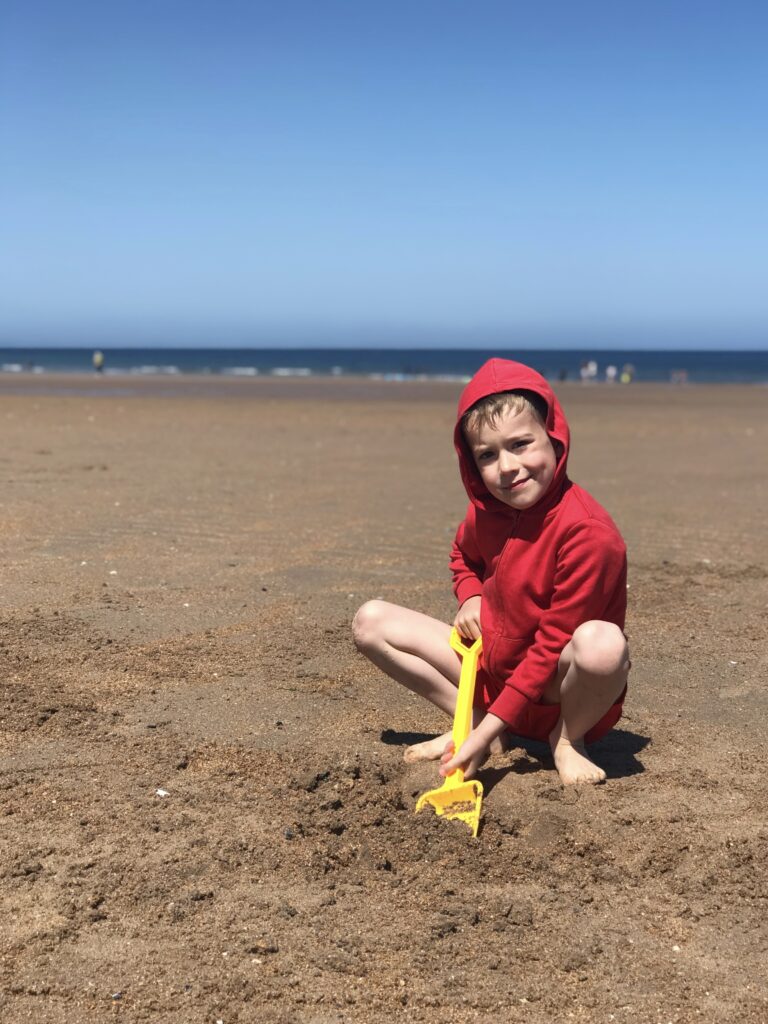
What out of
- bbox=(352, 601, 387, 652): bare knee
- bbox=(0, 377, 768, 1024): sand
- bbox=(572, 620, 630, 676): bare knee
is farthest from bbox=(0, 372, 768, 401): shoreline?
bbox=(572, 620, 630, 676): bare knee

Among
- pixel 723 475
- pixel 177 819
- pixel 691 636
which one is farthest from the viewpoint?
pixel 723 475

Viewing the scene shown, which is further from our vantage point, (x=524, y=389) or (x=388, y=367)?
(x=388, y=367)

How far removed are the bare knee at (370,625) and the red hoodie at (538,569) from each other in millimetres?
414

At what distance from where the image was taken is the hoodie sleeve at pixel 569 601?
3.02 m

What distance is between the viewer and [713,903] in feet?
8.61

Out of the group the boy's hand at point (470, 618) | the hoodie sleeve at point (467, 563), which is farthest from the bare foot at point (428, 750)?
the hoodie sleeve at point (467, 563)

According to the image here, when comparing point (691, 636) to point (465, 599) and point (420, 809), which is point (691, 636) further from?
point (420, 809)

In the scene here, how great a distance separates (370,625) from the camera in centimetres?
356

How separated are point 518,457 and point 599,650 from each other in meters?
0.60

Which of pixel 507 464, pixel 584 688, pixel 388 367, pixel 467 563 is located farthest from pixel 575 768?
pixel 388 367

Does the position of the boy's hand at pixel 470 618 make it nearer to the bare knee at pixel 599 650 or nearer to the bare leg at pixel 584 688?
the bare leg at pixel 584 688

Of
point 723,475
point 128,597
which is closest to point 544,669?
point 128,597

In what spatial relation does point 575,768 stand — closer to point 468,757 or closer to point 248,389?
point 468,757

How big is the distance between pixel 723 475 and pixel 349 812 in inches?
351
